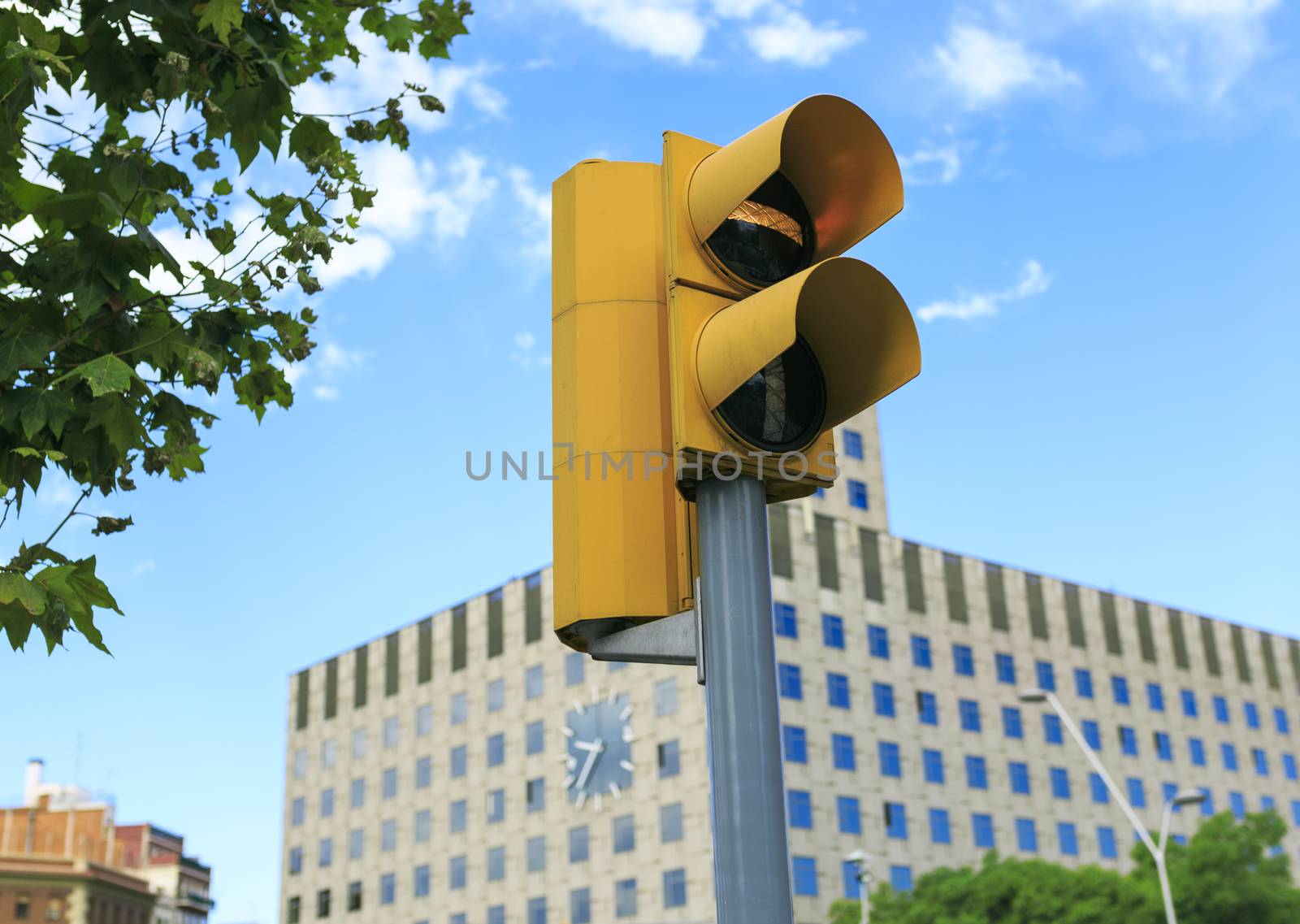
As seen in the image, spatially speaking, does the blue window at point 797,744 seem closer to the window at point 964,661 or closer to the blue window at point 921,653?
the blue window at point 921,653

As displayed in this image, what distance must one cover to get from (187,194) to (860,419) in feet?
196

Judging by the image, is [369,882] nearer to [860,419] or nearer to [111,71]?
[860,419]

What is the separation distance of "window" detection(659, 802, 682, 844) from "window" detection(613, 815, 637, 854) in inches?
59.3

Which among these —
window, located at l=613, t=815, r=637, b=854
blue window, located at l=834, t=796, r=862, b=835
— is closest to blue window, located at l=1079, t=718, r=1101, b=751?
blue window, located at l=834, t=796, r=862, b=835

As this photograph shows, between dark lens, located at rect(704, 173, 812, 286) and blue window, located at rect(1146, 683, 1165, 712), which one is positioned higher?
blue window, located at rect(1146, 683, 1165, 712)

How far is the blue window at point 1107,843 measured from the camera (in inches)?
2552

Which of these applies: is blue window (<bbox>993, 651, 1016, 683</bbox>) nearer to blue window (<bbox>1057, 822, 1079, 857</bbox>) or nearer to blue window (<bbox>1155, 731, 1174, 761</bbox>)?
blue window (<bbox>1057, 822, 1079, 857</bbox>)

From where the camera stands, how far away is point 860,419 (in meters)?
65.8

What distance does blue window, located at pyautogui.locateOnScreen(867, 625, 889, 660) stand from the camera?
61375mm

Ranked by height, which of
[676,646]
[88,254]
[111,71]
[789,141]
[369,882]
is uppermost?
[369,882]

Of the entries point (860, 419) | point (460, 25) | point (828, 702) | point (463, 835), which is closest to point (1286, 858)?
point (828, 702)

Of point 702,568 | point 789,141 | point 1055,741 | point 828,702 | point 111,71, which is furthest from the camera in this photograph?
point 1055,741

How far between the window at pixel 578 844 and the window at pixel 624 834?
68.0 inches

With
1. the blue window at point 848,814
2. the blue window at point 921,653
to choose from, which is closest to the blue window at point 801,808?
the blue window at point 848,814
